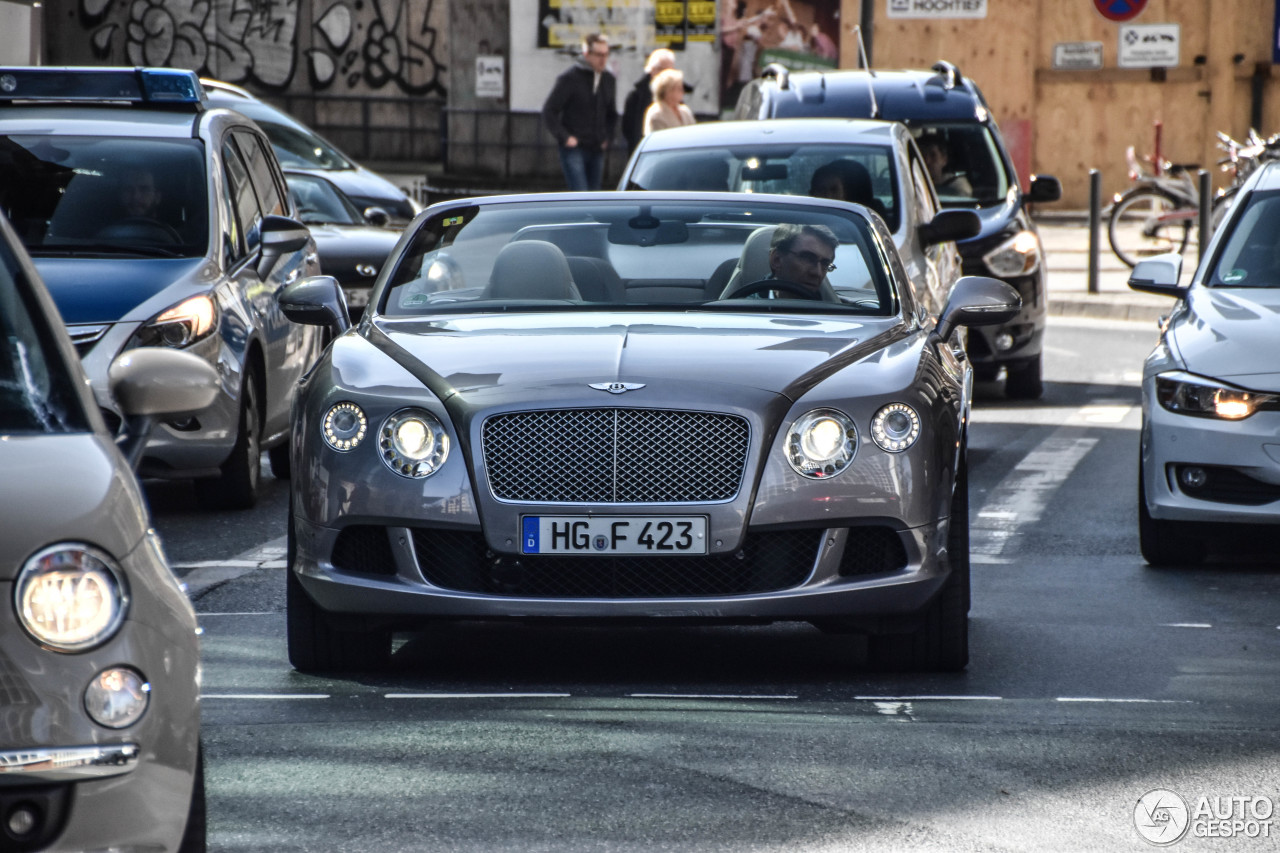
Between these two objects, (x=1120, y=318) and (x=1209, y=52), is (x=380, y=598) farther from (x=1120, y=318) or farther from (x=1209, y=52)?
(x=1209, y=52)

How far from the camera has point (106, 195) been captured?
9.92 m

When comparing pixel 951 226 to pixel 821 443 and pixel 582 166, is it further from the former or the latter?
pixel 582 166

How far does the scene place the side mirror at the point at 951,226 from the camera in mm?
10930

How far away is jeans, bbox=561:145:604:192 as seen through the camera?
69.4 feet

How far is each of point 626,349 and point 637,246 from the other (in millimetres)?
1137

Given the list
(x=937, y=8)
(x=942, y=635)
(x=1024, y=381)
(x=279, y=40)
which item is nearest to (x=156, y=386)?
(x=942, y=635)

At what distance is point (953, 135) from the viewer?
1467 cm

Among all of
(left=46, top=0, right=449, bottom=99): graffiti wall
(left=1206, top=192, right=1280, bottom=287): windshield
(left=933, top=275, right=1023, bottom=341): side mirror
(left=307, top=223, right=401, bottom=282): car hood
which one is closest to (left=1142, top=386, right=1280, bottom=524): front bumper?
(left=1206, top=192, right=1280, bottom=287): windshield

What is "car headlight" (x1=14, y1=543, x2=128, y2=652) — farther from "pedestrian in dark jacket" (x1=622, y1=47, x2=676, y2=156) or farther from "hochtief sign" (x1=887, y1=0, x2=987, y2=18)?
"hochtief sign" (x1=887, y1=0, x2=987, y2=18)

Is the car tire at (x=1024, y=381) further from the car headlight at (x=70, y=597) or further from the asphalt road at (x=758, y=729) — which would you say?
the car headlight at (x=70, y=597)

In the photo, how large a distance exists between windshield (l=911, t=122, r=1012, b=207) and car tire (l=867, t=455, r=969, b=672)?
8.20 meters

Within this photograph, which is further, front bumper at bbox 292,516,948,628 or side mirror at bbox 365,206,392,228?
side mirror at bbox 365,206,392,228

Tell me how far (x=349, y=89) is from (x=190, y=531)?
79.9 feet

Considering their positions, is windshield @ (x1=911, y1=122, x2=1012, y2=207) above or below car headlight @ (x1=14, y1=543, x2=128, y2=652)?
above
